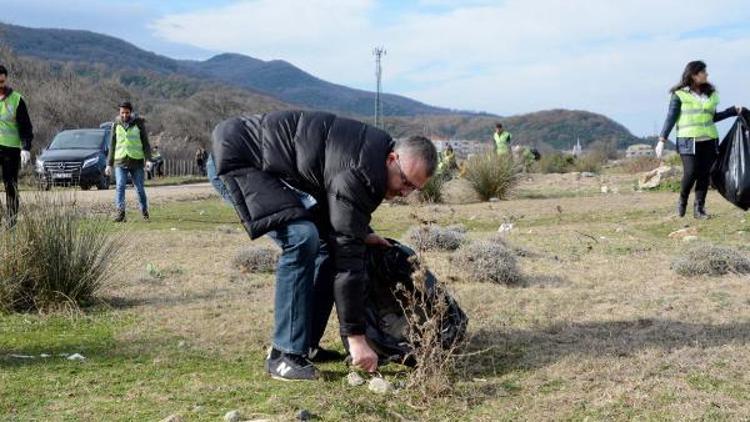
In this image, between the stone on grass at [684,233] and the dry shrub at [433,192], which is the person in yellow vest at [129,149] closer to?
the dry shrub at [433,192]

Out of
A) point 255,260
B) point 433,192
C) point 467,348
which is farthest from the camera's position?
point 433,192

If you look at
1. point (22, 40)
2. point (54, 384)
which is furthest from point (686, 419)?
point (22, 40)

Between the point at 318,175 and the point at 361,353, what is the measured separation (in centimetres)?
88

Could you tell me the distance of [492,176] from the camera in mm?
16484

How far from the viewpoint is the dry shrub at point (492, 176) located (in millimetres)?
16484

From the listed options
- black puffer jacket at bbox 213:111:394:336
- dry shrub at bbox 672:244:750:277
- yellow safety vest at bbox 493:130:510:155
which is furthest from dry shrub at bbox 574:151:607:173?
black puffer jacket at bbox 213:111:394:336

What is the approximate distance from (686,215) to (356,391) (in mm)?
8282

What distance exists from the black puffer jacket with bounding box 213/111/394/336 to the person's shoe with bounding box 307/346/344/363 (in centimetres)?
52

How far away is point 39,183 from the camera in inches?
228

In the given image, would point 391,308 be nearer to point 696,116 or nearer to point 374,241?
point 374,241

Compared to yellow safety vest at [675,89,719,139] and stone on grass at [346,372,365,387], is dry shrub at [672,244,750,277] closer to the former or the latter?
yellow safety vest at [675,89,719,139]

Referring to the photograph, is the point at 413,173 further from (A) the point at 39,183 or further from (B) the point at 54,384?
(A) the point at 39,183

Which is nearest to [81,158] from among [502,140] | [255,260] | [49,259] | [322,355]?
[502,140]

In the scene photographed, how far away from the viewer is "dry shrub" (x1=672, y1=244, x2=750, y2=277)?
21.7 feet
